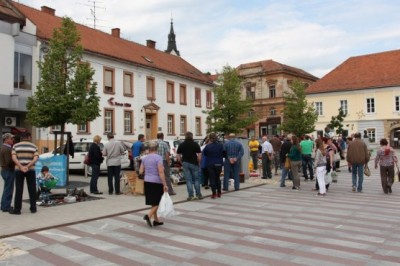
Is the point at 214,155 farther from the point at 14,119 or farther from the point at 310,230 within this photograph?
the point at 14,119

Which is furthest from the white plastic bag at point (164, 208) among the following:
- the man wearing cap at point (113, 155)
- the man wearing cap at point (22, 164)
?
the man wearing cap at point (113, 155)

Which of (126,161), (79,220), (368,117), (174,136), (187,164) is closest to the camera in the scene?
(79,220)

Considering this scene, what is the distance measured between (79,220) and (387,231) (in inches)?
244

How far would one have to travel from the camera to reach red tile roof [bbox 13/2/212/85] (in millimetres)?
31469

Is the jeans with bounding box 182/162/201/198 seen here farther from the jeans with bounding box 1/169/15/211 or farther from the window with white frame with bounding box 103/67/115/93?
the window with white frame with bounding box 103/67/115/93

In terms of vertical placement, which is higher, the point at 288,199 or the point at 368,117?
the point at 368,117

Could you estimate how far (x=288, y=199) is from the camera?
12.5 m

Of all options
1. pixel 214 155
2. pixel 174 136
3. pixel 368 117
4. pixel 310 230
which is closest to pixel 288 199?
pixel 214 155

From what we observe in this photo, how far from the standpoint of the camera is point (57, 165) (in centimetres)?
1315

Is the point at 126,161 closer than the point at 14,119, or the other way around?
the point at 126,161

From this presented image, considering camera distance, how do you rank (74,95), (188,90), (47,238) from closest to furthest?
(47,238) → (74,95) → (188,90)

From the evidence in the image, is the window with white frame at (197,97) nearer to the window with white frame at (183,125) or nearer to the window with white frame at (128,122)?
the window with white frame at (183,125)

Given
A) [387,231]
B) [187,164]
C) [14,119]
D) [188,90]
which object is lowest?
[387,231]

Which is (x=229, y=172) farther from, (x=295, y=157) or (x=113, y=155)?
(x=113, y=155)
